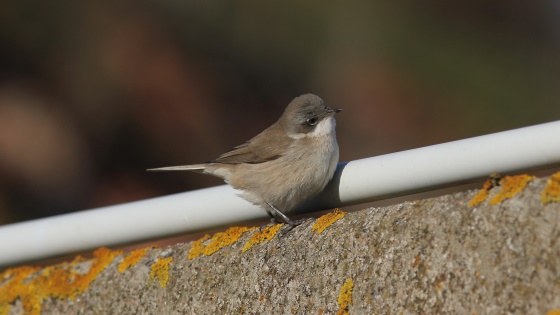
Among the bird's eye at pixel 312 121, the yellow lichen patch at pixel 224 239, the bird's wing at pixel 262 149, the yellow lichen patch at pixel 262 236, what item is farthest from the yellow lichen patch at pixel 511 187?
the bird's eye at pixel 312 121

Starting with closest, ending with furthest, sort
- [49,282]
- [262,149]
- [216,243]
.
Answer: [216,243], [49,282], [262,149]

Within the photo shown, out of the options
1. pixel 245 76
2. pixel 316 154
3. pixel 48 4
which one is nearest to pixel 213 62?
pixel 245 76

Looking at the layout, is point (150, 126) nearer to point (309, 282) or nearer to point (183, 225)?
point (183, 225)

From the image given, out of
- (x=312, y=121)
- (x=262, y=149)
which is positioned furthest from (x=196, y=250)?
(x=312, y=121)

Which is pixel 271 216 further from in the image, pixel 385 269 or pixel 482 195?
pixel 482 195

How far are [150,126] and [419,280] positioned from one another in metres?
6.02

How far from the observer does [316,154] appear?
14.6 ft

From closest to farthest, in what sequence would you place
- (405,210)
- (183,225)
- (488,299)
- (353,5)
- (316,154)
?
(488,299)
(405,210)
(183,225)
(316,154)
(353,5)

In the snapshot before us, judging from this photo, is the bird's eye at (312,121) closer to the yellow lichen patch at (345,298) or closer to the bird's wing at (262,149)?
the bird's wing at (262,149)

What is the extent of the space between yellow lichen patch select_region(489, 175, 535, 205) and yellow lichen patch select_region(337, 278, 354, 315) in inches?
20.1

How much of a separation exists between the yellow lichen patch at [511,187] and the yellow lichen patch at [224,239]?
1158 mm

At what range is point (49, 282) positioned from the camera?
366 cm

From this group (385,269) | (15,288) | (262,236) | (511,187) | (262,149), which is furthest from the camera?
(262,149)

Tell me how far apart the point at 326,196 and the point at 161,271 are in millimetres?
716
